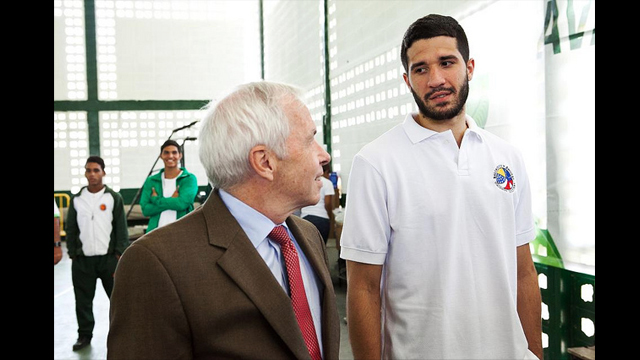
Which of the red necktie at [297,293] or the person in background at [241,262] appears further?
the red necktie at [297,293]

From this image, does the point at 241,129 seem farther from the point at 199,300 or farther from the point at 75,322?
the point at 75,322

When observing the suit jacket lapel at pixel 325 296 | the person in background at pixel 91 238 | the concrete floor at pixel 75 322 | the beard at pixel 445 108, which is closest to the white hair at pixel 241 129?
the suit jacket lapel at pixel 325 296

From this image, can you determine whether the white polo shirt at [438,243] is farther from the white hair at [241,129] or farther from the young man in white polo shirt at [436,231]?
the white hair at [241,129]

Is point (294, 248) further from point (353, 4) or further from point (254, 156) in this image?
point (353, 4)

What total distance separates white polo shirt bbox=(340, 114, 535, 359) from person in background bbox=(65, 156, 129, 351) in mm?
3543

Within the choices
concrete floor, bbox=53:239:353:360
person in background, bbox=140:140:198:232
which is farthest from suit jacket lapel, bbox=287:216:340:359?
person in background, bbox=140:140:198:232

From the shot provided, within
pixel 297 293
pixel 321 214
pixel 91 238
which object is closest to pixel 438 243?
pixel 297 293

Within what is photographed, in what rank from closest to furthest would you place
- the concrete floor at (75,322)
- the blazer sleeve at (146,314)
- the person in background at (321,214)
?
the blazer sleeve at (146,314) < the concrete floor at (75,322) < the person in background at (321,214)

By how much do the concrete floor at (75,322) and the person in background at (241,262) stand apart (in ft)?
10.1

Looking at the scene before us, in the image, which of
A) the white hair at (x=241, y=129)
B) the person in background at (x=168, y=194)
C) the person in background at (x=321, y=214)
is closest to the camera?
the white hair at (x=241, y=129)

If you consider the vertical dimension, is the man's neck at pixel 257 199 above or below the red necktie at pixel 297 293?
above

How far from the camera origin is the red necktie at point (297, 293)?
1.29 m

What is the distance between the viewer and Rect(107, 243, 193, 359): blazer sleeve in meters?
1.08
